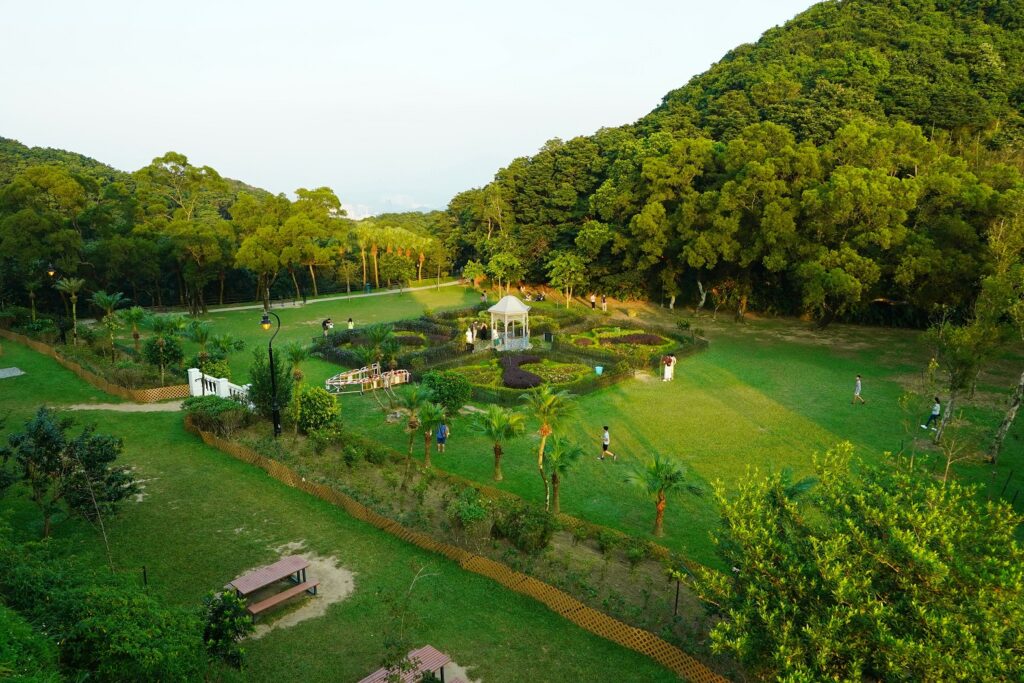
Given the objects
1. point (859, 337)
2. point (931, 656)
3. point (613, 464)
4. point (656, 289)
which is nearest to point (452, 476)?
point (613, 464)

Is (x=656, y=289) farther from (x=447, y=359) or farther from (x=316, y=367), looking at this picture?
(x=316, y=367)

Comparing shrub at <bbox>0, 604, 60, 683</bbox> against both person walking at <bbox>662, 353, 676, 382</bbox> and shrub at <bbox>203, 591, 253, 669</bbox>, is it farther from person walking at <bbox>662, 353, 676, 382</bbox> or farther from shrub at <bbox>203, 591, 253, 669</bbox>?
person walking at <bbox>662, 353, 676, 382</bbox>

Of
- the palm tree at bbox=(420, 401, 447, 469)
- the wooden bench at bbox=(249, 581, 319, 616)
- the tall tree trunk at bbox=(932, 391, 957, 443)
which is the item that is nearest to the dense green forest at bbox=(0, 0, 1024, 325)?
the tall tree trunk at bbox=(932, 391, 957, 443)

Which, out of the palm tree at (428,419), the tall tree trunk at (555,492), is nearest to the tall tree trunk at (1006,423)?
the tall tree trunk at (555,492)

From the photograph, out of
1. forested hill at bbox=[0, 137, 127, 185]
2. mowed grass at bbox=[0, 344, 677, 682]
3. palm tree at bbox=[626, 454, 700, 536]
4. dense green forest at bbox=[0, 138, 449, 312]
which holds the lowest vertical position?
Result: mowed grass at bbox=[0, 344, 677, 682]

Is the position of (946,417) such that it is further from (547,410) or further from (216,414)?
(216,414)
